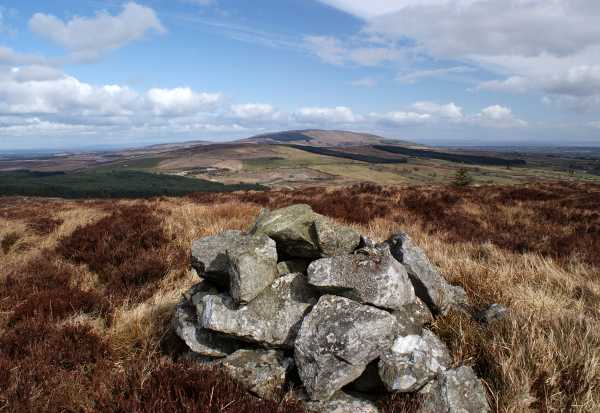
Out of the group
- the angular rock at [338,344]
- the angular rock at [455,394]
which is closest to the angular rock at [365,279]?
the angular rock at [338,344]

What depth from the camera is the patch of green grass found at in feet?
363

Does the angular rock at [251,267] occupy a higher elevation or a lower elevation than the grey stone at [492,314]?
higher

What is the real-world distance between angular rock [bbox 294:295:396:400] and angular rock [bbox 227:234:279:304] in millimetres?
794

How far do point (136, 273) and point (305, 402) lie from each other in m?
5.15

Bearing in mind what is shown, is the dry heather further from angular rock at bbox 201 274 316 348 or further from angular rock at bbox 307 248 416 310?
angular rock at bbox 307 248 416 310

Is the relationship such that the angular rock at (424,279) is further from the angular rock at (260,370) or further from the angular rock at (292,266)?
the angular rock at (260,370)

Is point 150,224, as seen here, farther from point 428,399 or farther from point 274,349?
point 428,399

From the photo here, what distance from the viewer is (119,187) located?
421 feet

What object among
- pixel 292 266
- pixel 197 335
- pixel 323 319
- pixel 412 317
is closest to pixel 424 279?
pixel 412 317

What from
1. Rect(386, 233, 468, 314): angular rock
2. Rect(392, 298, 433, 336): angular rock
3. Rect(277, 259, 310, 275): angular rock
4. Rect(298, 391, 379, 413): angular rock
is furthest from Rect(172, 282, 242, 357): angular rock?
Rect(386, 233, 468, 314): angular rock

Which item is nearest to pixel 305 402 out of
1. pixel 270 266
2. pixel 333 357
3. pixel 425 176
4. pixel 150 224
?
pixel 333 357

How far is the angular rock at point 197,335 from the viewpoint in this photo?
4.39m

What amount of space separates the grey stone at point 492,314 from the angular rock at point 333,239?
79.1 inches

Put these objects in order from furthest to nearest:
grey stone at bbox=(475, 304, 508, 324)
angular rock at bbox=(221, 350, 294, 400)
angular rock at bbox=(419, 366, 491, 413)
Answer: grey stone at bbox=(475, 304, 508, 324) < angular rock at bbox=(221, 350, 294, 400) < angular rock at bbox=(419, 366, 491, 413)
